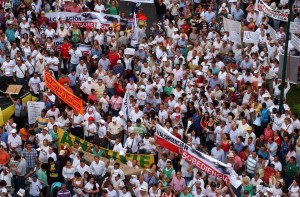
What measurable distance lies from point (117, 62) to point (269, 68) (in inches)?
203

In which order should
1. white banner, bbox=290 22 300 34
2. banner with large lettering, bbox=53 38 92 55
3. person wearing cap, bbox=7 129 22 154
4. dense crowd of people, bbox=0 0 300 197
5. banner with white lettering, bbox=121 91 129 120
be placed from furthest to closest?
1. banner with large lettering, bbox=53 38 92 55
2. white banner, bbox=290 22 300 34
3. banner with white lettering, bbox=121 91 129 120
4. person wearing cap, bbox=7 129 22 154
5. dense crowd of people, bbox=0 0 300 197

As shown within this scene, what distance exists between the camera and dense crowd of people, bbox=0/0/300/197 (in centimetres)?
3150

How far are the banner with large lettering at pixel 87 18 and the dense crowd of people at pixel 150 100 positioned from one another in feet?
0.61

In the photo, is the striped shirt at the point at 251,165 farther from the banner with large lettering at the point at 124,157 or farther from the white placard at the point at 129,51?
the white placard at the point at 129,51

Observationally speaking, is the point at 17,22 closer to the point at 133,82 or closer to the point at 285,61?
the point at 133,82

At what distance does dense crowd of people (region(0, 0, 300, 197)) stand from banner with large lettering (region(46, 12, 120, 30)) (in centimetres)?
19

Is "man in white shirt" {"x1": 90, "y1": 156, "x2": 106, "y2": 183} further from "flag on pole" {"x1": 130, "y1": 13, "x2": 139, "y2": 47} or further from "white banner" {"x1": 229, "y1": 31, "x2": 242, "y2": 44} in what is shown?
"white banner" {"x1": 229, "y1": 31, "x2": 242, "y2": 44}

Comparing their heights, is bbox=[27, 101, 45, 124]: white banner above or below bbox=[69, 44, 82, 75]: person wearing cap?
below

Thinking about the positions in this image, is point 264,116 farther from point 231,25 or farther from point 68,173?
point 68,173

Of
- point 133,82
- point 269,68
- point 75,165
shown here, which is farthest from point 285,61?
point 75,165

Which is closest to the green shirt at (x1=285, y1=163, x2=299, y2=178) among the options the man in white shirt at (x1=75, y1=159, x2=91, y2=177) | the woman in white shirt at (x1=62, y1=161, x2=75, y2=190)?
the man in white shirt at (x1=75, y1=159, x2=91, y2=177)

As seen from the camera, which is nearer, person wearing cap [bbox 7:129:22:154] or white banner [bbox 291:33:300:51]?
person wearing cap [bbox 7:129:22:154]

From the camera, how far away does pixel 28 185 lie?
32.4m

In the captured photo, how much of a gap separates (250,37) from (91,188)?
401 inches
